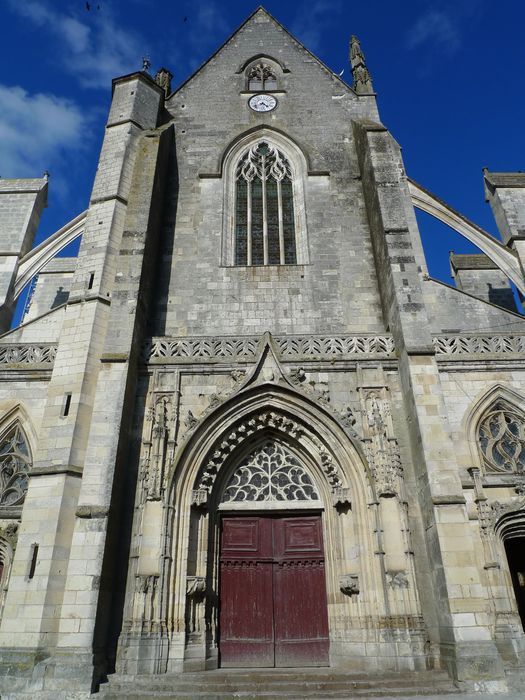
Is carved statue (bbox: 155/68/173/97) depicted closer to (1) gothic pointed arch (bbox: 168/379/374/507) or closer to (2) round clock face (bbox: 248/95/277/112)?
(2) round clock face (bbox: 248/95/277/112)

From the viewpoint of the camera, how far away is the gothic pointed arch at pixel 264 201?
1272 cm

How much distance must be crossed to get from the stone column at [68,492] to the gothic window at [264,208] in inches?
119

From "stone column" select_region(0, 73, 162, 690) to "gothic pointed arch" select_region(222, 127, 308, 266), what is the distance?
2.84m

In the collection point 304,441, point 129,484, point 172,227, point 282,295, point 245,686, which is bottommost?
point 245,686

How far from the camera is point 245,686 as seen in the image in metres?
7.23

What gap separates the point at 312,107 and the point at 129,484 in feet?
38.6

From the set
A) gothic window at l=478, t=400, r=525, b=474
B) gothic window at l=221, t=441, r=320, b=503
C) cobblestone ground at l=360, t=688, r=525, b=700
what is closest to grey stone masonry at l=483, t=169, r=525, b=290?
gothic window at l=478, t=400, r=525, b=474

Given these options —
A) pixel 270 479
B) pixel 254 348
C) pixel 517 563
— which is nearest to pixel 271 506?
pixel 270 479

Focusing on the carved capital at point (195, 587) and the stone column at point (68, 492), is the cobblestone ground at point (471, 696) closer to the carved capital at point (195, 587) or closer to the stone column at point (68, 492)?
the carved capital at point (195, 587)

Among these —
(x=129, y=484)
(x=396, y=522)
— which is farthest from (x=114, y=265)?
(x=396, y=522)

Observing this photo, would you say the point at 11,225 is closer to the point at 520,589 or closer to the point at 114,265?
the point at 114,265

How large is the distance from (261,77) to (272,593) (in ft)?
47.8

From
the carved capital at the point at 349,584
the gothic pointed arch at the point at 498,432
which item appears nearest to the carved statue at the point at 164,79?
the gothic pointed arch at the point at 498,432

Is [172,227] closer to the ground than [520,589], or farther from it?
farther from it
